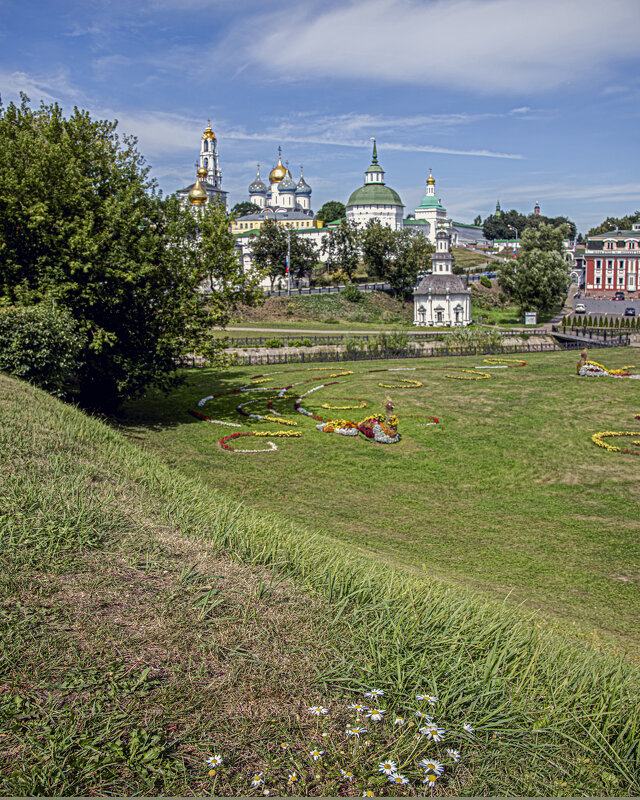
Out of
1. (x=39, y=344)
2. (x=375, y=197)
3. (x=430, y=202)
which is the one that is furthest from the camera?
(x=430, y=202)

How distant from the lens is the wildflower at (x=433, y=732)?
194 inches

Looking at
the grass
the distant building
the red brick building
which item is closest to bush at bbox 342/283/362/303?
the distant building

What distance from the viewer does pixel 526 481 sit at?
58.4ft

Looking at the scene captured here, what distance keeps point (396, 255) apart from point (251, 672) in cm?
Answer: 8736

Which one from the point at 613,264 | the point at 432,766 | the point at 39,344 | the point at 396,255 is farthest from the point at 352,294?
the point at 432,766

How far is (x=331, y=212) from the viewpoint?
143 m

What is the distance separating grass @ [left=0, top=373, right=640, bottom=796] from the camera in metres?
4.66

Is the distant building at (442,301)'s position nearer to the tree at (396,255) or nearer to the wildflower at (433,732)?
the tree at (396,255)

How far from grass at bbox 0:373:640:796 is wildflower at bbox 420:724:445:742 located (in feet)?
0.22

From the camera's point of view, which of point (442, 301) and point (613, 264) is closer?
point (442, 301)

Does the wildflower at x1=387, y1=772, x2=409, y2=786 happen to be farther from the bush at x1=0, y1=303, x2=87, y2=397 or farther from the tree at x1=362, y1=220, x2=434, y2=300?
the tree at x1=362, y1=220, x2=434, y2=300

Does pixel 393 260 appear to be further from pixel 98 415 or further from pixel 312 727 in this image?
pixel 312 727

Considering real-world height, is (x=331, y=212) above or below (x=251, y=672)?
above

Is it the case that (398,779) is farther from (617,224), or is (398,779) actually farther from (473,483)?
(617,224)
